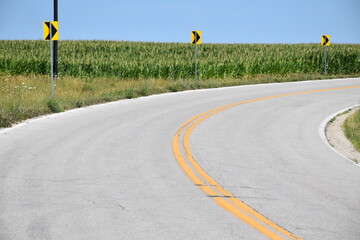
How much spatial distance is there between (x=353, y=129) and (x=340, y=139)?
1.14m

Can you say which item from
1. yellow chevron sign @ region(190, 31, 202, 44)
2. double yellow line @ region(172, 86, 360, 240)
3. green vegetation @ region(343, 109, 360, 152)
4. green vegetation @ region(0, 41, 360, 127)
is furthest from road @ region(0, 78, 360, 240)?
yellow chevron sign @ region(190, 31, 202, 44)

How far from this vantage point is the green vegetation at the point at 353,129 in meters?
13.2

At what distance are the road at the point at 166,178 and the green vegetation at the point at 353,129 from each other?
855mm

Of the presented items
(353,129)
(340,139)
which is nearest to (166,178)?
(340,139)

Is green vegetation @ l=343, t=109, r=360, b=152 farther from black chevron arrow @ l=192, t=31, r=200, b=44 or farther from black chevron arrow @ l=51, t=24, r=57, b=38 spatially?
black chevron arrow @ l=192, t=31, r=200, b=44

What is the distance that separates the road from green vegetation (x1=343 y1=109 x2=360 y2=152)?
2.80 feet

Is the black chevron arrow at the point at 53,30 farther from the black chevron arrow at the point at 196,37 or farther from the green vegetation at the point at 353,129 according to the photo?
the green vegetation at the point at 353,129

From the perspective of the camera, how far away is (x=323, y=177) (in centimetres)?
920

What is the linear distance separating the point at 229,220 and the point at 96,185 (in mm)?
2418

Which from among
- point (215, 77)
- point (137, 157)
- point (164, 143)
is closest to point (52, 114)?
point (164, 143)

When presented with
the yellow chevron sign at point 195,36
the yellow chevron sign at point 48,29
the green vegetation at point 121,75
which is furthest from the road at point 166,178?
the yellow chevron sign at point 195,36

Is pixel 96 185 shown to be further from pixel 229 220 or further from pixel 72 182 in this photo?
pixel 229 220

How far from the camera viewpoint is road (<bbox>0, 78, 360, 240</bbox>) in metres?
6.41

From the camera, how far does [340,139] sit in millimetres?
13727
